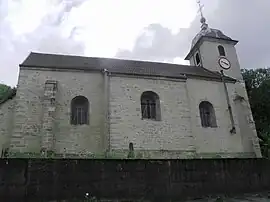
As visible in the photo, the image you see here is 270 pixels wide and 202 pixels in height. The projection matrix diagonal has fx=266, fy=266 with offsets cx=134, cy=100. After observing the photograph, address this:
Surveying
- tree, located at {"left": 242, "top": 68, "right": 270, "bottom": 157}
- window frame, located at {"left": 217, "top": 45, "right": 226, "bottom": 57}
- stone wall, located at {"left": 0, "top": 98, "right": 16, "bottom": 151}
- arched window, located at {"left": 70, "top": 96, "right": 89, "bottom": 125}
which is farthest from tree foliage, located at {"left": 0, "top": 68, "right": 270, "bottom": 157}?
arched window, located at {"left": 70, "top": 96, "right": 89, "bottom": 125}

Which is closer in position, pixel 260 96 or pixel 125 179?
pixel 125 179

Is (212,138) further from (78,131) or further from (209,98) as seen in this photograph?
(78,131)

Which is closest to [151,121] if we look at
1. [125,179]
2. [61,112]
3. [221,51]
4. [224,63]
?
[61,112]

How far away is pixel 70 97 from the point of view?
18766 mm

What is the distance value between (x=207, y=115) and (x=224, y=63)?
24.4 feet

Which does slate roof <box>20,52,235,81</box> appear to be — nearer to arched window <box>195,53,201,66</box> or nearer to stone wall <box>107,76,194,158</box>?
stone wall <box>107,76,194,158</box>

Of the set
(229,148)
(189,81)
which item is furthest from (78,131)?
(229,148)

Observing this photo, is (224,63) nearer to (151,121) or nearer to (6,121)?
(151,121)

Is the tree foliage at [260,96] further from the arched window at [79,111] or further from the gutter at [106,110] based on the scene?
the gutter at [106,110]

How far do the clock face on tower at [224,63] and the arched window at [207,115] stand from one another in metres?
6.18

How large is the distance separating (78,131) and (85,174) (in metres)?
9.94

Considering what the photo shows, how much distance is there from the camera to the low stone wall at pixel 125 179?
307 inches

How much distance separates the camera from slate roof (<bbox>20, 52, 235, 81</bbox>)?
19.7 meters

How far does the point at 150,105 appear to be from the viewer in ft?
65.3
